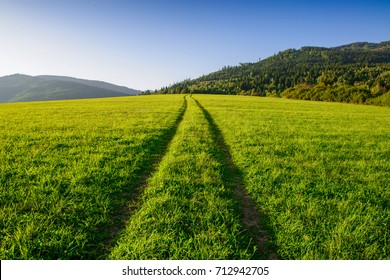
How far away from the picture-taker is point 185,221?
517 cm

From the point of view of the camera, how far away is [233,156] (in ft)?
Answer: 34.4

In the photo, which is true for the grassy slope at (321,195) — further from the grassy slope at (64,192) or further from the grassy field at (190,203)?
the grassy slope at (64,192)

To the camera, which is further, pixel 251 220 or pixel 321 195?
pixel 321 195

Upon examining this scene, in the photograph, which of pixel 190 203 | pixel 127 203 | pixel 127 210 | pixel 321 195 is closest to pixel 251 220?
pixel 190 203

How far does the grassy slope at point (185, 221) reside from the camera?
422 cm

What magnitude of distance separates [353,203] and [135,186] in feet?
21.0

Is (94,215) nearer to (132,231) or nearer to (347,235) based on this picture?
(132,231)

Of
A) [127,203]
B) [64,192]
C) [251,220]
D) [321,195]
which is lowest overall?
[251,220]

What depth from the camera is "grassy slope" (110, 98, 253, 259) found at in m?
4.22

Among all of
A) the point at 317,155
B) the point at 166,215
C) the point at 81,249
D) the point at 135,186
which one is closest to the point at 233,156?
the point at 317,155

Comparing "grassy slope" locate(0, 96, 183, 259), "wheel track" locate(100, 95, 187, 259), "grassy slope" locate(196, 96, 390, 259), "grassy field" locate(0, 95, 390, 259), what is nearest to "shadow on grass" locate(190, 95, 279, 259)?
"grassy field" locate(0, 95, 390, 259)

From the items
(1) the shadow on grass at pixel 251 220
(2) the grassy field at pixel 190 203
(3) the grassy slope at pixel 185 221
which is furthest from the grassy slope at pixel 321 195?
(3) the grassy slope at pixel 185 221

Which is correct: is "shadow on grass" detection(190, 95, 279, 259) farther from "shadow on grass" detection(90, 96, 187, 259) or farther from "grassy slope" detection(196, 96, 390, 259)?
"shadow on grass" detection(90, 96, 187, 259)

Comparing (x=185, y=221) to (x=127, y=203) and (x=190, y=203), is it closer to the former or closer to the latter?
(x=190, y=203)
